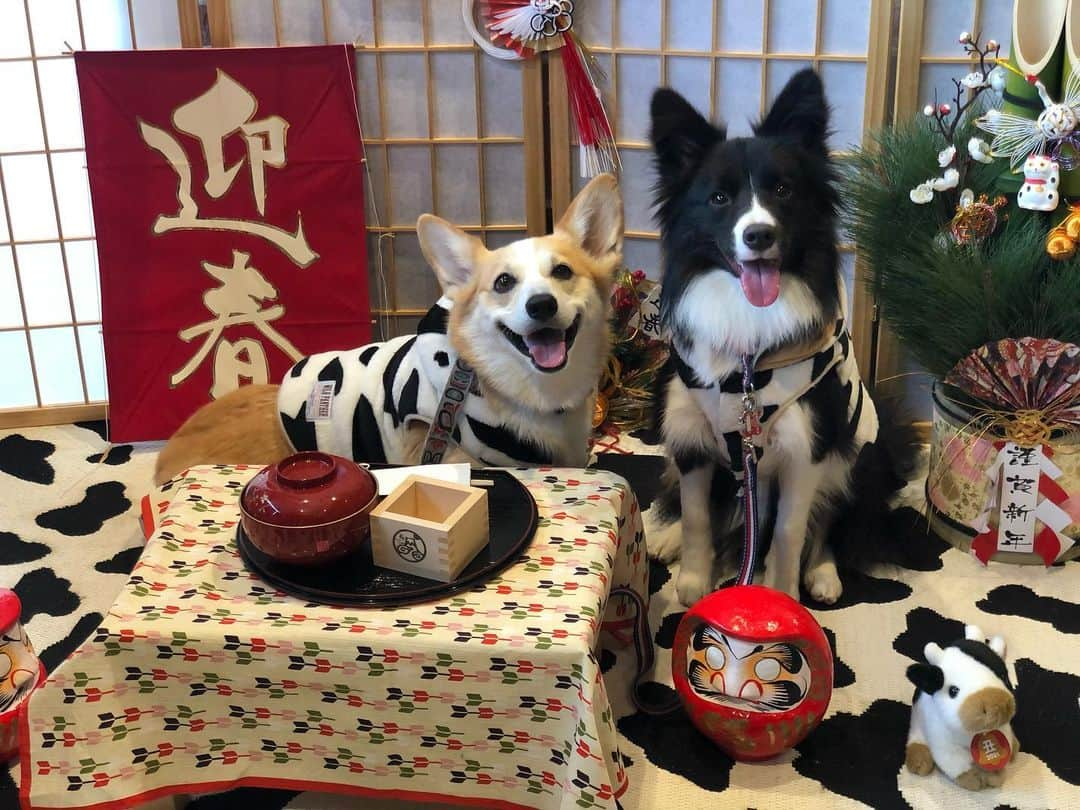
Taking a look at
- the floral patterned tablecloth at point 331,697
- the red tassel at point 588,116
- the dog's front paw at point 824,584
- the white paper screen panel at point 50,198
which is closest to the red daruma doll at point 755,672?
the floral patterned tablecloth at point 331,697

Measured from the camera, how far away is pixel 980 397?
2.09 meters

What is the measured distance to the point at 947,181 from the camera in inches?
82.4

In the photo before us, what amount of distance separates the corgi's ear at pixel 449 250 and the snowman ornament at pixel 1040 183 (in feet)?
3.50

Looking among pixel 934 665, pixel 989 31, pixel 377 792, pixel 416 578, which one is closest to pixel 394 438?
pixel 416 578

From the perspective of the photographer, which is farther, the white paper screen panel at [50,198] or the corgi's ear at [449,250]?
the white paper screen panel at [50,198]

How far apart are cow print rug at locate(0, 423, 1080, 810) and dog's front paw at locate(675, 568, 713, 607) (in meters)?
0.03

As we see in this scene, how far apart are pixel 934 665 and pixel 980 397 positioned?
70 centimetres

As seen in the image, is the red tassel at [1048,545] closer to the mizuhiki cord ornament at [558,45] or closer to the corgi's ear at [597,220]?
the corgi's ear at [597,220]

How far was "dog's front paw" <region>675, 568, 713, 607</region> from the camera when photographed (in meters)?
2.01

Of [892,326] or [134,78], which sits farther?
[134,78]

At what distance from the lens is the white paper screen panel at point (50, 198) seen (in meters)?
2.68

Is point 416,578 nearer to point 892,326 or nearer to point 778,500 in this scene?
point 778,500

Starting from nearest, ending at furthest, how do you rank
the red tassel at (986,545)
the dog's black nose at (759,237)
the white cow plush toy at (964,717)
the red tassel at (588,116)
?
1. the white cow plush toy at (964,717)
2. the dog's black nose at (759,237)
3. the red tassel at (986,545)
4. the red tassel at (588,116)

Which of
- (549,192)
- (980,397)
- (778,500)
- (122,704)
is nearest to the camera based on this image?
(122,704)
